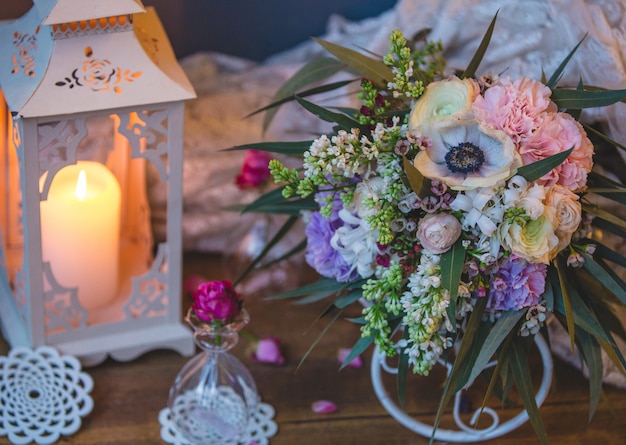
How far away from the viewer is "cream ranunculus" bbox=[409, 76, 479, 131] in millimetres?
774

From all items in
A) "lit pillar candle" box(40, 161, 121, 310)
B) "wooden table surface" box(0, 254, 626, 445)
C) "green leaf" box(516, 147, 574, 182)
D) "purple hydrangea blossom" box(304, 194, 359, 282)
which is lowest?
"wooden table surface" box(0, 254, 626, 445)

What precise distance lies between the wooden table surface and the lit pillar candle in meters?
0.11

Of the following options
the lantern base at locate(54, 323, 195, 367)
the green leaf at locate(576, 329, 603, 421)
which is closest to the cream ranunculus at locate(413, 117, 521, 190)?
the green leaf at locate(576, 329, 603, 421)

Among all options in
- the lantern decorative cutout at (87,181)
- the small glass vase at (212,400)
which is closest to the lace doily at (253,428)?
the small glass vase at (212,400)

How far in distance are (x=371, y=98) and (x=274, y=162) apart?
0.38 ft

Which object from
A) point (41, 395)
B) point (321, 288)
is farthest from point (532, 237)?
point (41, 395)

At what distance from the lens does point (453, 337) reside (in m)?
0.86

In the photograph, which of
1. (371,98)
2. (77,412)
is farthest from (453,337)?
(77,412)

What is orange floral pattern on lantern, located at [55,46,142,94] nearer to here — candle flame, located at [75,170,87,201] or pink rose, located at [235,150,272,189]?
candle flame, located at [75,170,87,201]

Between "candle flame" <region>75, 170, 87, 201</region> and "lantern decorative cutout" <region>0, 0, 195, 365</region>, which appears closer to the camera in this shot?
"lantern decorative cutout" <region>0, 0, 195, 365</region>

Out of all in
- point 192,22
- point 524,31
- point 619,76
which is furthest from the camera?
point 192,22

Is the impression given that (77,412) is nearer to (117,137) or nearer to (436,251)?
(117,137)

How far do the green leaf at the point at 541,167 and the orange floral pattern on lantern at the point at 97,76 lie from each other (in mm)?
428

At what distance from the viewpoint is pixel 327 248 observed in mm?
860
